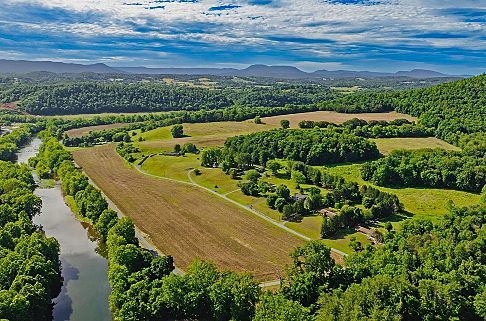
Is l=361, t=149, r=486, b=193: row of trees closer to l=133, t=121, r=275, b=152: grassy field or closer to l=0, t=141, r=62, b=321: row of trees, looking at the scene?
l=133, t=121, r=275, b=152: grassy field

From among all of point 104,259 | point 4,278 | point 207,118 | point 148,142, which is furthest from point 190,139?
point 4,278

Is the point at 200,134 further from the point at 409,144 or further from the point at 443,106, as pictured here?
the point at 443,106

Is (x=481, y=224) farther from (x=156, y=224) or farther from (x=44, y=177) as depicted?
(x=44, y=177)

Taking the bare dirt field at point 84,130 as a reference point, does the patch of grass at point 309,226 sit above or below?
below

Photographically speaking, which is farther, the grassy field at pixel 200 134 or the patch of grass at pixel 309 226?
the grassy field at pixel 200 134

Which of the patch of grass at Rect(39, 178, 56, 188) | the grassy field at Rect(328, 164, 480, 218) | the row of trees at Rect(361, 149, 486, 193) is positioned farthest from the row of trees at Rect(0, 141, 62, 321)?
the row of trees at Rect(361, 149, 486, 193)

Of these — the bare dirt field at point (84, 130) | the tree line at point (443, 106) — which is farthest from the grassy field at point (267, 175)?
the bare dirt field at point (84, 130)

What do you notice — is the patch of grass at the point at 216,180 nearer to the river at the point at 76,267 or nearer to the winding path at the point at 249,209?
the winding path at the point at 249,209
